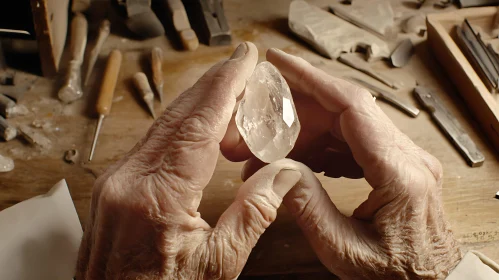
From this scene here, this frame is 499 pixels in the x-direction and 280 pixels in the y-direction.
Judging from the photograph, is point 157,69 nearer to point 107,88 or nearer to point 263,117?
point 107,88

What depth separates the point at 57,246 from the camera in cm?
150

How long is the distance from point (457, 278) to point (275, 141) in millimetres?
595

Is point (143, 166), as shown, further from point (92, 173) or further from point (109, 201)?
point (92, 173)

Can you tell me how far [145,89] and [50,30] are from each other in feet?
1.27

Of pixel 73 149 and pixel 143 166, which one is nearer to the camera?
pixel 143 166

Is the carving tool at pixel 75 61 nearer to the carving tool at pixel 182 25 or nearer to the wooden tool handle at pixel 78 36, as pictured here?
the wooden tool handle at pixel 78 36

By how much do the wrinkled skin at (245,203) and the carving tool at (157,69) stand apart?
62 cm

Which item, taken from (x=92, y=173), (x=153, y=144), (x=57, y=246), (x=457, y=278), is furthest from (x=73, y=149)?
(x=457, y=278)

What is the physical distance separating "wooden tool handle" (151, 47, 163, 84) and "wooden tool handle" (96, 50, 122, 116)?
131 millimetres

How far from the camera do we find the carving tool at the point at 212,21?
2.17m

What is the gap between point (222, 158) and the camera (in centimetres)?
182

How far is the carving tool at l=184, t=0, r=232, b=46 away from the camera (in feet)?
7.11

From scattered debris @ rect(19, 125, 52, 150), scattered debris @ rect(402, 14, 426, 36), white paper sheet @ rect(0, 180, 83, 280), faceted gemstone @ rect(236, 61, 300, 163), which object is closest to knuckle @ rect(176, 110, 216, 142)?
faceted gemstone @ rect(236, 61, 300, 163)

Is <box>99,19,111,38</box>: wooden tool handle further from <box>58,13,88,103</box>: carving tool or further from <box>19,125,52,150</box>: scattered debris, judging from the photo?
<box>19,125,52,150</box>: scattered debris
